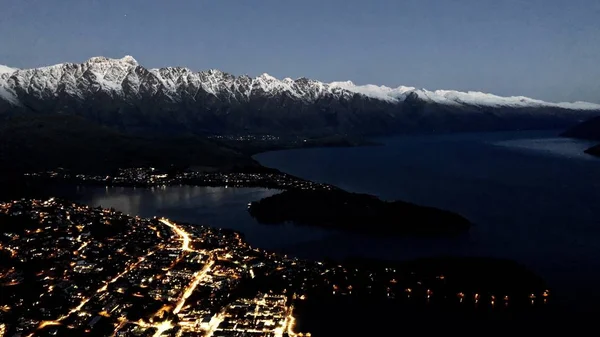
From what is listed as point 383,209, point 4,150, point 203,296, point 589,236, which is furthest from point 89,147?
point 589,236

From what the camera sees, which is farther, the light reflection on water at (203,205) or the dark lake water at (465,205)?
the light reflection on water at (203,205)

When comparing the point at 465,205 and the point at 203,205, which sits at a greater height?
the point at 465,205

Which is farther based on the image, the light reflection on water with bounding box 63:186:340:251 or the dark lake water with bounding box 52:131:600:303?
the light reflection on water with bounding box 63:186:340:251

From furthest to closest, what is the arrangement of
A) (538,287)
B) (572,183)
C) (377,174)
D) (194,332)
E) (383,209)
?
1. (377,174)
2. (572,183)
3. (383,209)
4. (538,287)
5. (194,332)

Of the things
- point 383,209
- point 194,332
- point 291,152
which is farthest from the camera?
point 291,152

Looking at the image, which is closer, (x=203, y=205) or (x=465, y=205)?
(x=465, y=205)

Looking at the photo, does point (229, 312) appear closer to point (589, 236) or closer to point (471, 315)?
point (471, 315)

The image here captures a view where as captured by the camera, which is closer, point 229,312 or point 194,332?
point 194,332
